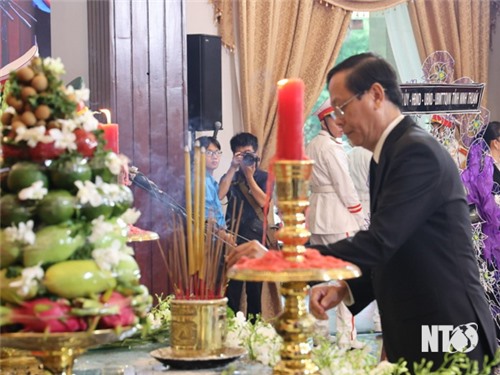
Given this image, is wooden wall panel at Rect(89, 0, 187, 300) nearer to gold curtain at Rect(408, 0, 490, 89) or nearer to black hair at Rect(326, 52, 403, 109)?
gold curtain at Rect(408, 0, 490, 89)

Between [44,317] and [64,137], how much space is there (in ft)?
0.81

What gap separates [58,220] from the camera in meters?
1.32

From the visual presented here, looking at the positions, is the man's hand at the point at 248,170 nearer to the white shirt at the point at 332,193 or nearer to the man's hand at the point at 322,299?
the white shirt at the point at 332,193

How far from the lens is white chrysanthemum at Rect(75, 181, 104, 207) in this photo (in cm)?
133

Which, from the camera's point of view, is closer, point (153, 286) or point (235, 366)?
point (235, 366)

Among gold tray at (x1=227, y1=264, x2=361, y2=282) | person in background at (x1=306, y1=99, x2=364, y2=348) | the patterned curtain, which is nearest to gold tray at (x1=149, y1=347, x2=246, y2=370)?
gold tray at (x1=227, y1=264, x2=361, y2=282)

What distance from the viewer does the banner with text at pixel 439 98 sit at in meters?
5.08

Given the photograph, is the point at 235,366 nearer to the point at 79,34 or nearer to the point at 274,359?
the point at 274,359

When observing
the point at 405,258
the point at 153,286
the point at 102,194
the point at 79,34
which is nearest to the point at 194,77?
the point at 79,34

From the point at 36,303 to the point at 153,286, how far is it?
13.5 feet

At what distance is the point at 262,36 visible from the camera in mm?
6891

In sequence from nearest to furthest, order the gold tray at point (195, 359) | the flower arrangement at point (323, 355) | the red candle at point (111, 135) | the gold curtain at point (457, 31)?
the flower arrangement at point (323, 355)
the gold tray at point (195, 359)
the red candle at point (111, 135)
the gold curtain at point (457, 31)

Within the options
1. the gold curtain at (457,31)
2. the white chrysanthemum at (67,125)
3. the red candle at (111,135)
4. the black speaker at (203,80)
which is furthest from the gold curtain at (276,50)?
the white chrysanthemum at (67,125)

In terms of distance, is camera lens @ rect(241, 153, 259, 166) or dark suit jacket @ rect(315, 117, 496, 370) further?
camera lens @ rect(241, 153, 259, 166)
